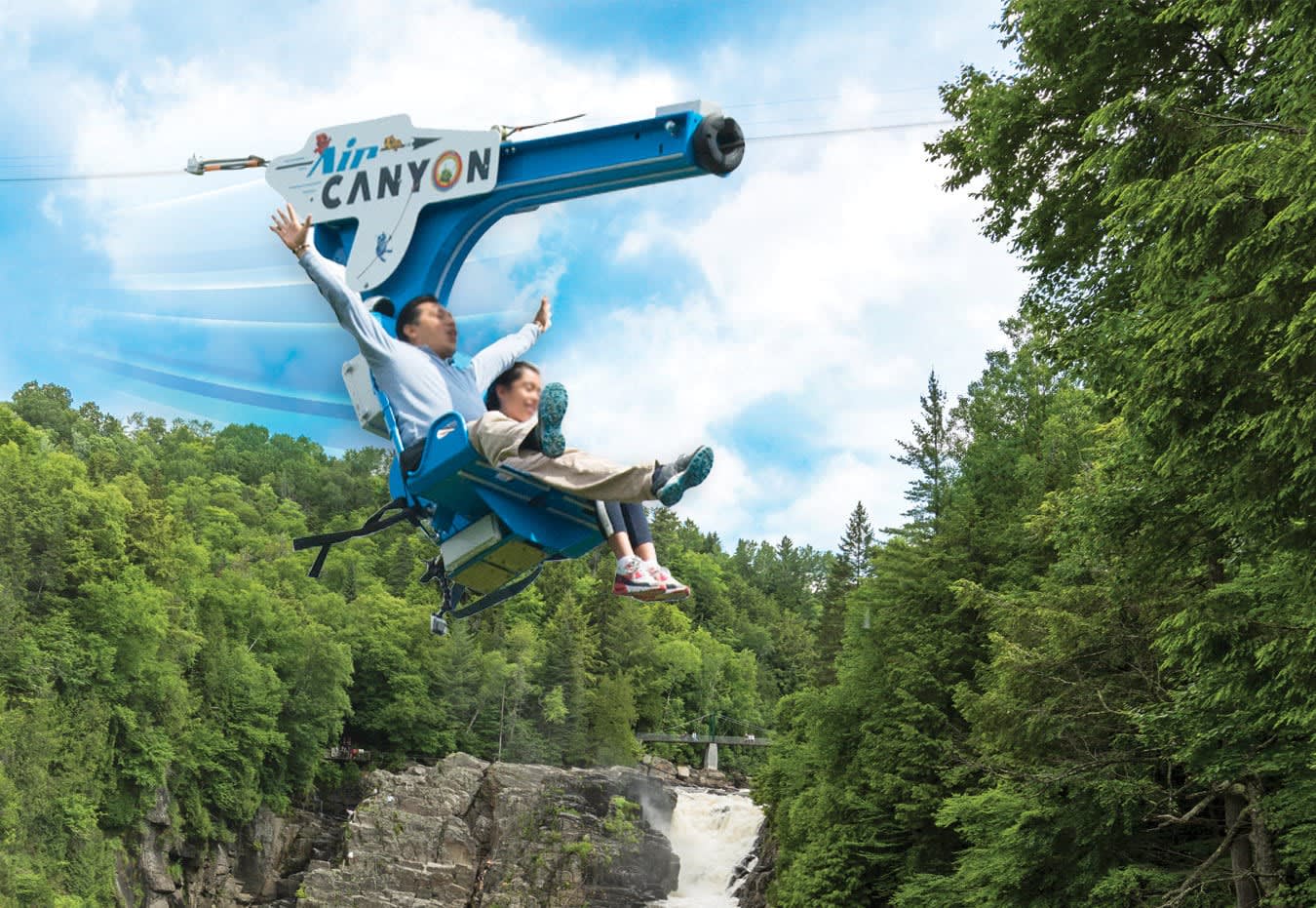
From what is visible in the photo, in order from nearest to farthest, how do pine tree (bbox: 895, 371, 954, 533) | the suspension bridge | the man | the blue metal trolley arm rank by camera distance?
the man < the blue metal trolley arm < pine tree (bbox: 895, 371, 954, 533) < the suspension bridge

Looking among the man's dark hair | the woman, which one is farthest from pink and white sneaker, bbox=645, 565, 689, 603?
the man's dark hair

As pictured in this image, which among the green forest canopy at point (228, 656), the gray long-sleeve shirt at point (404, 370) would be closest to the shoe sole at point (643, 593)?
the gray long-sleeve shirt at point (404, 370)

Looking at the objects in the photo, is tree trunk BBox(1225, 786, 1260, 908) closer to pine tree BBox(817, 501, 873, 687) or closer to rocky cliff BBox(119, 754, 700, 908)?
pine tree BBox(817, 501, 873, 687)

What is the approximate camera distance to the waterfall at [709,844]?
53.1m

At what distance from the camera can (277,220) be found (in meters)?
7.44

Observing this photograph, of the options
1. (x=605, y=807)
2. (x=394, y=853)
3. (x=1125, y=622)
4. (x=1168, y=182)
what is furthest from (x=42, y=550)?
(x=1168, y=182)

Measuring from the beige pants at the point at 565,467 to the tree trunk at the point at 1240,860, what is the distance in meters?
12.2

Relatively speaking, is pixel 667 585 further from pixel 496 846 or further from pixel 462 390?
pixel 496 846

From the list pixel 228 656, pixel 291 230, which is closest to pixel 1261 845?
pixel 291 230

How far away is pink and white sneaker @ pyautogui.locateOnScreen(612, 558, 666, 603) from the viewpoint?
6844mm

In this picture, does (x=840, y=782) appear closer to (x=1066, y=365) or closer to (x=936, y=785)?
(x=936, y=785)

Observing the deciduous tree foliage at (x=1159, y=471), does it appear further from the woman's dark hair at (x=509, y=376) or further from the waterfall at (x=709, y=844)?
the waterfall at (x=709, y=844)

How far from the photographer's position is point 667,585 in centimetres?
686

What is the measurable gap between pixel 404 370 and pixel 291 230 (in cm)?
87
